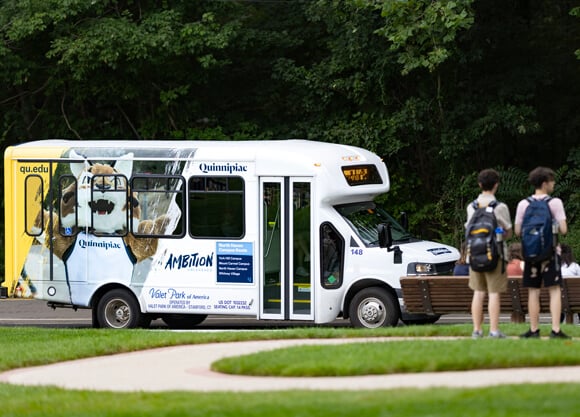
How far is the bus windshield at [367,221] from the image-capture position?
18317 millimetres

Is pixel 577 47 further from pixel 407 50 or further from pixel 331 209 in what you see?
pixel 331 209

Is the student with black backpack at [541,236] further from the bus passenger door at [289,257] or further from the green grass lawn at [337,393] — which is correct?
the bus passenger door at [289,257]

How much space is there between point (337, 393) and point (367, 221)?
8.78m

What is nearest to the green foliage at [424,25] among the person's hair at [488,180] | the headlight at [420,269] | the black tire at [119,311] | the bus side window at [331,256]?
the bus side window at [331,256]

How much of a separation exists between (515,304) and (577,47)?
1305 cm

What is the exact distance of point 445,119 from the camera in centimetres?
2761

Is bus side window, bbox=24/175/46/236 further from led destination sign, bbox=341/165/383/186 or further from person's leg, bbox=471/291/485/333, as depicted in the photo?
person's leg, bbox=471/291/485/333

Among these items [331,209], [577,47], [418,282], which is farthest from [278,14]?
[418,282]

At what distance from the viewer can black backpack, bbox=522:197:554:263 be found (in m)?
12.5

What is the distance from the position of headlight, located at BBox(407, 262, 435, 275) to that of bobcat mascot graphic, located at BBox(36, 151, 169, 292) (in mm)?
3630

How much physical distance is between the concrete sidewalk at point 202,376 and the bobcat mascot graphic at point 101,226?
4.85m

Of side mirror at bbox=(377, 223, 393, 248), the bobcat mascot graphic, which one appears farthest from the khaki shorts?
the bobcat mascot graphic

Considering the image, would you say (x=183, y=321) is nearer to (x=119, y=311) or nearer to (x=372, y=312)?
(x=119, y=311)

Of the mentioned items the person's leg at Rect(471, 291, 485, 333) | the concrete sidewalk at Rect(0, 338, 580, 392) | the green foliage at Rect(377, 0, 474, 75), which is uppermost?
the green foliage at Rect(377, 0, 474, 75)
